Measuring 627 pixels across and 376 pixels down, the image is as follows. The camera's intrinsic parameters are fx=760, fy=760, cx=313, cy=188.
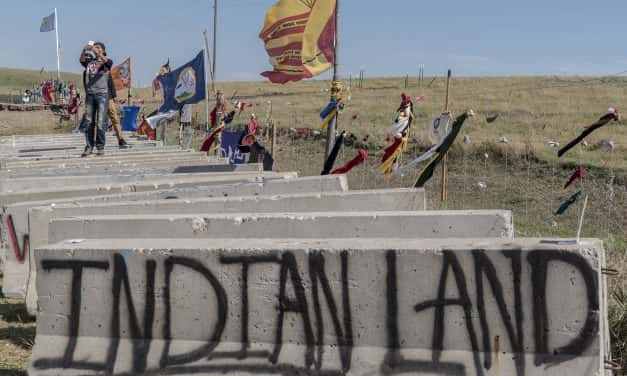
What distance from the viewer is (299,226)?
5.23 meters

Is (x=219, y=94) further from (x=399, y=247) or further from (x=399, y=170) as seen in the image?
(x=399, y=247)

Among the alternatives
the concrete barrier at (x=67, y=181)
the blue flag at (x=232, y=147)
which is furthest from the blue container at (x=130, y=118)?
the concrete barrier at (x=67, y=181)

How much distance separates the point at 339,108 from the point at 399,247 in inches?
328

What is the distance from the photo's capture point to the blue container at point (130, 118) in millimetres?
24656

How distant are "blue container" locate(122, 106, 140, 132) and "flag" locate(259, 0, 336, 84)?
10.5 metres

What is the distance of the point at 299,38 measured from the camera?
1438 cm

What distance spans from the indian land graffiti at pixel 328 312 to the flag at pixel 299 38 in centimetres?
977

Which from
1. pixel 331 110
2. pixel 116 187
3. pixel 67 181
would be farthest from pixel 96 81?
pixel 116 187

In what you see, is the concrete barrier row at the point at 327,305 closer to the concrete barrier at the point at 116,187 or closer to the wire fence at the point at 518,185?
the concrete barrier at the point at 116,187

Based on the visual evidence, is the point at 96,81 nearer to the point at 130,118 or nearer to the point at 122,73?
the point at 130,118

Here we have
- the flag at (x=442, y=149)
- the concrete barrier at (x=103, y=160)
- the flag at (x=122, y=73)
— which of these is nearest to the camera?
the flag at (x=442, y=149)

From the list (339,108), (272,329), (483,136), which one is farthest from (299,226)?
(483,136)

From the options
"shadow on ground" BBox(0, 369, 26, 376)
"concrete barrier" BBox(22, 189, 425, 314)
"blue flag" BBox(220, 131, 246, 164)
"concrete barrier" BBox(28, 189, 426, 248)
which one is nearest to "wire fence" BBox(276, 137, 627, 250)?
"blue flag" BBox(220, 131, 246, 164)

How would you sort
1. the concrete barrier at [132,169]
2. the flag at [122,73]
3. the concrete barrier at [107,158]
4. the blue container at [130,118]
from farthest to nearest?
the flag at [122,73]
the blue container at [130,118]
the concrete barrier at [107,158]
the concrete barrier at [132,169]
